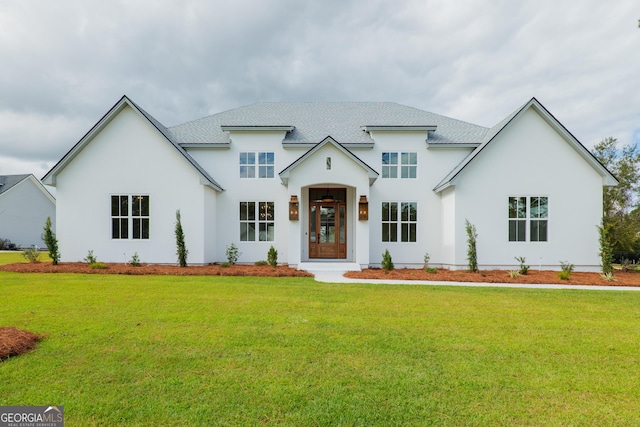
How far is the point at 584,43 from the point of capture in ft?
44.5

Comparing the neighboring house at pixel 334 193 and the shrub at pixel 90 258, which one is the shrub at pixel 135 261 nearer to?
the neighboring house at pixel 334 193

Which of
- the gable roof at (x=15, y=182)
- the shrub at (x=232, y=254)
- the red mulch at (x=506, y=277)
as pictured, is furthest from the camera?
the gable roof at (x=15, y=182)

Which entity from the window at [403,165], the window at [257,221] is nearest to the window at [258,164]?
the window at [257,221]

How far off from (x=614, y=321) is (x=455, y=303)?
9.81ft

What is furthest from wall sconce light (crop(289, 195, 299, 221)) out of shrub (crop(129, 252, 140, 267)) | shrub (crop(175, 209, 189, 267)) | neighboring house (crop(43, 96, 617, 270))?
shrub (crop(129, 252, 140, 267))

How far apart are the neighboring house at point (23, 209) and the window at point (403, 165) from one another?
34.1 metres

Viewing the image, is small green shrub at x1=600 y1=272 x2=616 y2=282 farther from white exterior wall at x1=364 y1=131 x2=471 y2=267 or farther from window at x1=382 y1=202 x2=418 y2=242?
window at x1=382 y1=202 x2=418 y2=242

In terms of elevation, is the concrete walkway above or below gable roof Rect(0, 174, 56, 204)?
below

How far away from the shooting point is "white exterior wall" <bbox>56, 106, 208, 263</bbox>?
14289mm

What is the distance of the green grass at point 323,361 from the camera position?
→ 122 inches

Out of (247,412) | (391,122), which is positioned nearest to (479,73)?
(391,122)

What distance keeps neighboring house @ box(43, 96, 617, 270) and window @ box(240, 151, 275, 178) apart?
0.17 ft

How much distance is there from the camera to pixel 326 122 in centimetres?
1744

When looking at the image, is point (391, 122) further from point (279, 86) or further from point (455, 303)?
point (279, 86)
